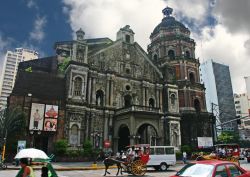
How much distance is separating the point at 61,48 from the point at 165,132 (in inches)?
895

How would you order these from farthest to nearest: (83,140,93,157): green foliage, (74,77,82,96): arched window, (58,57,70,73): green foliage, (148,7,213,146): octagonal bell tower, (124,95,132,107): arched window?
1. (148,7,213,146): octagonal bell tower
2. (58,57,70,73): green foliage
3. (124,95,132,107): arched window
4. (74,77,82,96): arched window
5. (83,140,93,157): green foliage

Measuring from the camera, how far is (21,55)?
130625 mm

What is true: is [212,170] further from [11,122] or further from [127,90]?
[127,90]

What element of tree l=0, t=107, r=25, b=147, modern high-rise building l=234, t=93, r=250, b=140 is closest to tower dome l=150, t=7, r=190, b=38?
tree l=0, t=107, r=25, b=147

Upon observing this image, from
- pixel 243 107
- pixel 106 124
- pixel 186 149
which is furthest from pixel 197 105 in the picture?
pixel 243 107

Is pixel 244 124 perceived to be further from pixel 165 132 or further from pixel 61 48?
pixel 61 48

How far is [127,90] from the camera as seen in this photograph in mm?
35094

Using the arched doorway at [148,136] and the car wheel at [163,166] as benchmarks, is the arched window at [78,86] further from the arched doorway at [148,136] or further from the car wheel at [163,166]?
the car wheel at [163,166]

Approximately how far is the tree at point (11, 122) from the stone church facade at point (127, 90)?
167 centimetres

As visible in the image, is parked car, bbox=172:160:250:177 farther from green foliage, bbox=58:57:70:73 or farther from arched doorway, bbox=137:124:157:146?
green foliage, bbox=58:57:70:73

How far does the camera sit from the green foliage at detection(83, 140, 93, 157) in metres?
28.2

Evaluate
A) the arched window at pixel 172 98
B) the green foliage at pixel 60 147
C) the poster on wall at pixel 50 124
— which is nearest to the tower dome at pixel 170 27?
the arched window at pixel 172 98

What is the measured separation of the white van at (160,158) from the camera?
63.3ft

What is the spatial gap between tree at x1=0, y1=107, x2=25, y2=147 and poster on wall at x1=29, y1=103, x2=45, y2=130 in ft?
3.56
